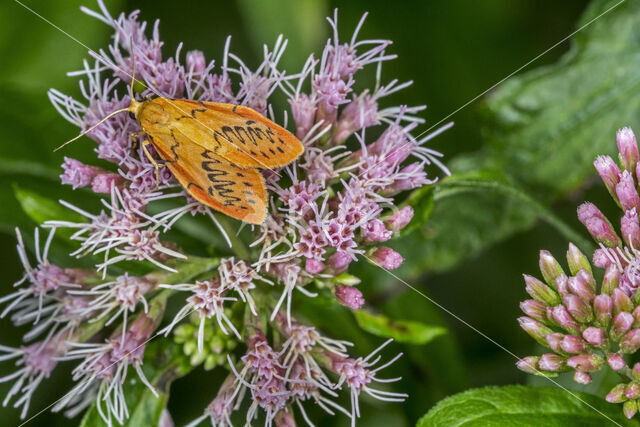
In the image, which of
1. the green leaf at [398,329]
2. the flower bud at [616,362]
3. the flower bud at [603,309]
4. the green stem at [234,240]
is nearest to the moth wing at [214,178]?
the green stem at [234,240]

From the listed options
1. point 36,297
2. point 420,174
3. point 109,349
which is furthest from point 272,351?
point 36,297

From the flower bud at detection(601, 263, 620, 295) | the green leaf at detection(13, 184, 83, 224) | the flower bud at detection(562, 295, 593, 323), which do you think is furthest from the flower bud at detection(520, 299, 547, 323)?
the green leaf at detection(13, 184, 83, 224)

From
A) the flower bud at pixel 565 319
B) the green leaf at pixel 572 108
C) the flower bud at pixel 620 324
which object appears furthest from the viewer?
the green leaf at pixel 572 108

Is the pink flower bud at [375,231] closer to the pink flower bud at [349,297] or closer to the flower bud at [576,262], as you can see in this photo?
the pink flower bud at [349,297]

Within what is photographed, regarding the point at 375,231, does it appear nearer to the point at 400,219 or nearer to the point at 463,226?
the point at 400,219

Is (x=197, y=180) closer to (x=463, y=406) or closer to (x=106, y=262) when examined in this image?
(x=106, y=262)

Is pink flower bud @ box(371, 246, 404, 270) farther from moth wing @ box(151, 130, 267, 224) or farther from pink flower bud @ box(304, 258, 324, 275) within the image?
A: moth wing @ box(151, 130, 267, 224)
